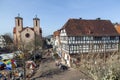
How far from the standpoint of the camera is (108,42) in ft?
111

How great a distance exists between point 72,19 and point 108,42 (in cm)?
876

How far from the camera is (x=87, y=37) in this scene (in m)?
32.7

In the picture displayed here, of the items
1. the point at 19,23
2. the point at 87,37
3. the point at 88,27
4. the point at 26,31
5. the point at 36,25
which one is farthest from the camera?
the point at 36,25

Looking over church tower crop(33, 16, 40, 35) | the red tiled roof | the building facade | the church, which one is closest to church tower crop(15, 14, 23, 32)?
the church

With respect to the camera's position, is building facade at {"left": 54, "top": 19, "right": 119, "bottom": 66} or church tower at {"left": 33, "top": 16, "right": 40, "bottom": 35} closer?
building facade at {"left": 54, "top": 19, "right": 119, "bottom": 66}

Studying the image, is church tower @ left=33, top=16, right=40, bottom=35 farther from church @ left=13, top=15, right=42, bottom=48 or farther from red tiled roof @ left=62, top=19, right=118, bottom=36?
red tiled roof @ left=62, top=19, right=118, bottom=36

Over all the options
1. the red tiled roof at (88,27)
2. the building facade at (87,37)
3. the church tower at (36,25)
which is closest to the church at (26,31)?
the church tower at (36,25)

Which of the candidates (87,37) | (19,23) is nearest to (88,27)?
(87,37)

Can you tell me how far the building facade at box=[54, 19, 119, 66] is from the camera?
105 feet

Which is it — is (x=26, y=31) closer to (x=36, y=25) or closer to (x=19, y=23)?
(x=19, y=23)

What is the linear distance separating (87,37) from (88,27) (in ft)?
9.43

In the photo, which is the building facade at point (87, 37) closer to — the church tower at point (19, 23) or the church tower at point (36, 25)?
the church tower at point (36, 25)

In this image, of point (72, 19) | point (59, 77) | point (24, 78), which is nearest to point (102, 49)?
point (72, 19)

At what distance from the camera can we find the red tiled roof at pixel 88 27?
1303 inches
